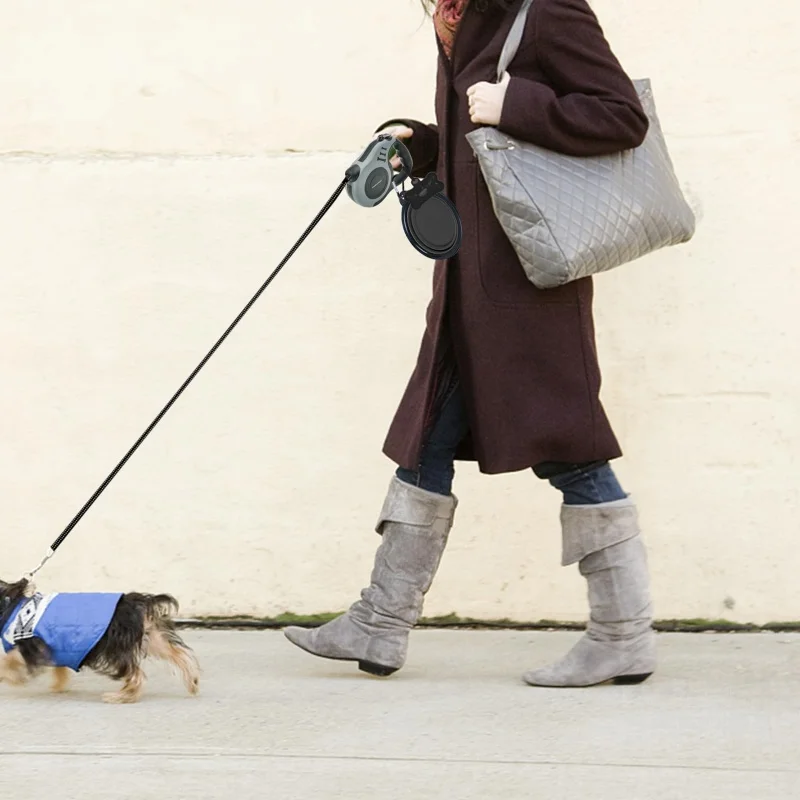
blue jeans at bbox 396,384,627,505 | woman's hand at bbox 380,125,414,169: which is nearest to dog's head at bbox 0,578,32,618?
blue jeans at bbox 396,384,627,505

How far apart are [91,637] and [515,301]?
1.32 metres

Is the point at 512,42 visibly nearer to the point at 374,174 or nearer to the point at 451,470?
the point at 374,174

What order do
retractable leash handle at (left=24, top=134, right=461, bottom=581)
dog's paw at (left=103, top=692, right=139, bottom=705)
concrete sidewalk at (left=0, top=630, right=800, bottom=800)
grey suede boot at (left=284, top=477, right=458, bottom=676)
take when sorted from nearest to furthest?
concrete sidewalk at (left=0, top=630, right=800, bottom=800), retractable leash handle at (left=24, top=134, right=461, bottom=581), dog's paw at (left=103, top=692, right=139, bottom=705), grey suede boot at (left=284, top=477, right=458, bottom=676)

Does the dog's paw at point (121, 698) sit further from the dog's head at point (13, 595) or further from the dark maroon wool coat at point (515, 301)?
the dark maroon wool coat at point (515, 301)

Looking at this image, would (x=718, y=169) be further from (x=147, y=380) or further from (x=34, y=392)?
(x=34, y=392)

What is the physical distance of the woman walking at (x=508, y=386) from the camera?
11.9 feet

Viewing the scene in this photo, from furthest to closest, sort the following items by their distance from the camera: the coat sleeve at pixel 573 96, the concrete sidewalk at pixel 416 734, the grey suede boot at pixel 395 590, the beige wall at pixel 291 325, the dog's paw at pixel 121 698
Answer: the beige wall at pixel 291 325
the grey suede boot at pixel 395 590
the dog's paw at pixel 121 698
the coat sleeve at pixel 573 96
the concrete sidewalk at pixel 416 734

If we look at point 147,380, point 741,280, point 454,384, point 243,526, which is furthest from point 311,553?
point 741,280

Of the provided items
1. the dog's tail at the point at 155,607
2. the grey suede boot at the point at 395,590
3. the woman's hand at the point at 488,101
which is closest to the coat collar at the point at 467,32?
the woman's hand at the point at 488,101

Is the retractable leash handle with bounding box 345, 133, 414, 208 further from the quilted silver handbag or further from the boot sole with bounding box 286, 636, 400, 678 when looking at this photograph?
the boot sole with bounding box 286, 636, 400, 678

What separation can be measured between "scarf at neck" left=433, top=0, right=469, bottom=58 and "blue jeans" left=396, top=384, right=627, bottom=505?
870 millimetres

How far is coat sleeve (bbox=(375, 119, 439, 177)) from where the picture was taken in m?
4.00

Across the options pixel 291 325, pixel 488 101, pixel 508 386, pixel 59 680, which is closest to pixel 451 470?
pixel 508 386

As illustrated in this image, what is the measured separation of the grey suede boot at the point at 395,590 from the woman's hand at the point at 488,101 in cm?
96
